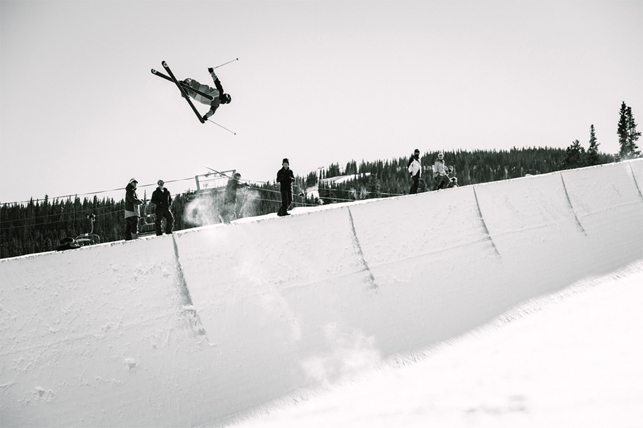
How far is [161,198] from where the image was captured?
990 centimetres

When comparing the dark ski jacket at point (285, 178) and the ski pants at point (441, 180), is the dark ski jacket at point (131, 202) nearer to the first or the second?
the dark ski jacket at point (285, 178)

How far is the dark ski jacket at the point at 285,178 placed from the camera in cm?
1024

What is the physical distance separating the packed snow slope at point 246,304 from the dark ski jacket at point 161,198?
6.51 ft

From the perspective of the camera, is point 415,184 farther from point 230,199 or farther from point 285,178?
point 230,199

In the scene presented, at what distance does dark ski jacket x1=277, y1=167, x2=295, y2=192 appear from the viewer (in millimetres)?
10242

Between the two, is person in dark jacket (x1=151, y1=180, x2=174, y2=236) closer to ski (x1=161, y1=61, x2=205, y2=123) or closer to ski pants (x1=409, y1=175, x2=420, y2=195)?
ski (x1=161, y1=61, x2=205, y2=123)

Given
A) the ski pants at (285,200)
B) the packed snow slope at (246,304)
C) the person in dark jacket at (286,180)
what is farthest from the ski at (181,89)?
the packed snow slope at (246,304)

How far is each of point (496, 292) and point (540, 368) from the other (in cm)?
257

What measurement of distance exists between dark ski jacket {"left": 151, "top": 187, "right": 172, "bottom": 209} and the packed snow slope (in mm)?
1984

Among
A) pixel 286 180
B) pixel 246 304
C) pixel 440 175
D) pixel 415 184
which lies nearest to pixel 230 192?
pixel 286 180

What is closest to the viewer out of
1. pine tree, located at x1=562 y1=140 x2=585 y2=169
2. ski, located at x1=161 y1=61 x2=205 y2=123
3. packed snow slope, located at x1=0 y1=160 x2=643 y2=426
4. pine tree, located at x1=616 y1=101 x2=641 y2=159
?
packed snow slope, located at x1=0 y1=160 x2=643 y2=426

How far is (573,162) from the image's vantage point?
72125mm

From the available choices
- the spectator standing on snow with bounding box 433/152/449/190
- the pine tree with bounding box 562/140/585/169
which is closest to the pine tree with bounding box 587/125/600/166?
the pine tree with bounding box 562/140/585/169

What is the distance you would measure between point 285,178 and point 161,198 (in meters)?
2.66
